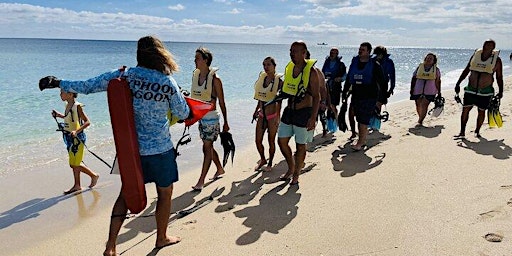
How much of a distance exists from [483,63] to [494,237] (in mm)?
4755

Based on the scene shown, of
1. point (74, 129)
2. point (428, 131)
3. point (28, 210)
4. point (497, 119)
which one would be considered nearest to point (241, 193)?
point (74, 129)

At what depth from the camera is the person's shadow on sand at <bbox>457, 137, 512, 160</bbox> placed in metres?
5.86

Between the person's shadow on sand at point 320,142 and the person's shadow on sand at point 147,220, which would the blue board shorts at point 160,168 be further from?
the person's shadow on sand at point 320,142

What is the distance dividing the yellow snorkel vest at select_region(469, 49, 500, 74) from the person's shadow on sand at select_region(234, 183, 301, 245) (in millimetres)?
4299

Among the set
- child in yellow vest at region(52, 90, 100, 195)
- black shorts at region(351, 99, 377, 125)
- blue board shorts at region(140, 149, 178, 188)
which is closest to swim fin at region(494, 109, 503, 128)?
black shorts at region(351, 99, 377, 125)

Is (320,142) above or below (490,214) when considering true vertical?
below

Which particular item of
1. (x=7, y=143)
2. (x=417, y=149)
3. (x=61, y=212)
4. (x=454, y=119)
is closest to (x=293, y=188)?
(x=417, y=149)

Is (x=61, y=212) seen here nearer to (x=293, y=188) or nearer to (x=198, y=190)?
(x=198, y=190)

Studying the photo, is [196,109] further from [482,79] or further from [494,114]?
[494,114]

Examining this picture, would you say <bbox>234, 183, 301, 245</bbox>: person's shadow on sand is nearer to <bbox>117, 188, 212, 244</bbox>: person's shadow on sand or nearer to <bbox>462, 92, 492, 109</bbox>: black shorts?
<bbox>117, 188, 212, 244</bbox>: person's shadow on sand

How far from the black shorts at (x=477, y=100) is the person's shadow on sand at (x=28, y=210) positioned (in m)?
6.53

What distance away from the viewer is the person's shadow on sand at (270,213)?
12.5ft

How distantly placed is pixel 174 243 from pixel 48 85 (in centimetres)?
169

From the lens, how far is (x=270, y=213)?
4.30 meters
